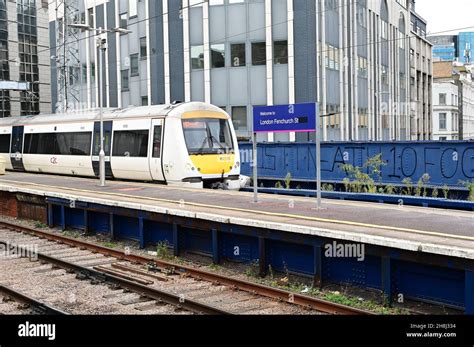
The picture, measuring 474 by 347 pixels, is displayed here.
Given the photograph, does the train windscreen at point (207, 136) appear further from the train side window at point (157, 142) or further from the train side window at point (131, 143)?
the train side window at point (131, 143)

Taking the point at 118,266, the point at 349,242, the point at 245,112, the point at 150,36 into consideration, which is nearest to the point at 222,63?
the point at 245,112

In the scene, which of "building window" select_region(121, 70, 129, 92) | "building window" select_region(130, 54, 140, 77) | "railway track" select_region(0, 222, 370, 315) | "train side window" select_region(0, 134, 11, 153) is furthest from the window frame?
"railway track" select_region(0, 222, 370, 315)

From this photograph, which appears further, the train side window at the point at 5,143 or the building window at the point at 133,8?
the building window at the point at 133,8

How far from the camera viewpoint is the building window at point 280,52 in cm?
3397

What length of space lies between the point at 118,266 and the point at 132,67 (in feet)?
99.4

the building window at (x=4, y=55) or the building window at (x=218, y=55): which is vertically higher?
the building window at (x=4, y=55)

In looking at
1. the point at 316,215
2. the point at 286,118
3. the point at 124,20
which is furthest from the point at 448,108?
the point at 316,215

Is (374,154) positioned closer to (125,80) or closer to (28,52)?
(125,80)

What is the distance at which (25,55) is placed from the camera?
209 ft

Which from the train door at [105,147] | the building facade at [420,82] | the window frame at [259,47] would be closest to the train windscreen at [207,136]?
the train door at [105,147]

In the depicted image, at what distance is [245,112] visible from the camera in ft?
115

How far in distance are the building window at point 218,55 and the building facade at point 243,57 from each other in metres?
0.06

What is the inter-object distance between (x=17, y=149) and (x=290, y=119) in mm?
18923

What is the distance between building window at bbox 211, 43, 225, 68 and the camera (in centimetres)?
3562
